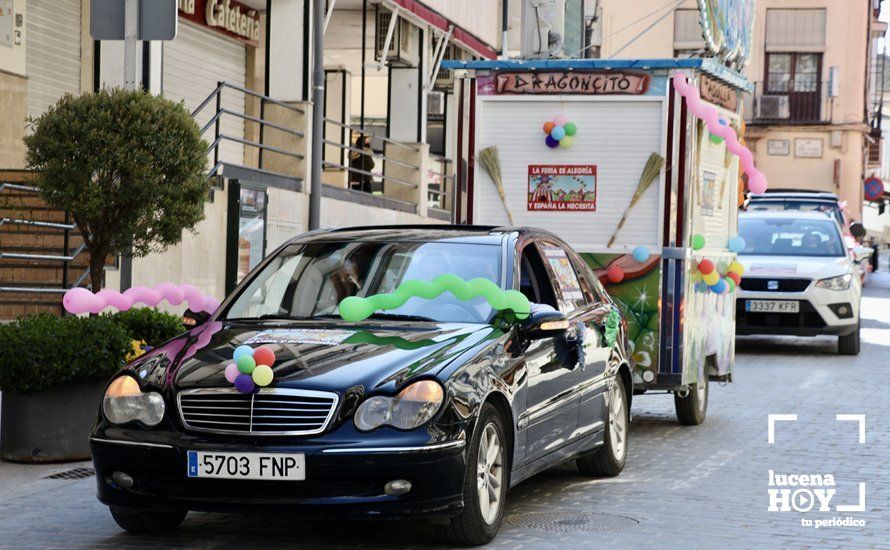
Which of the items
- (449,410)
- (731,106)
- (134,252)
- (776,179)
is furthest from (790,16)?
(449,410)

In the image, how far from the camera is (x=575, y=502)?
8531mm

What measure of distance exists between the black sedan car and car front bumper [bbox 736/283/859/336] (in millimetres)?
11803

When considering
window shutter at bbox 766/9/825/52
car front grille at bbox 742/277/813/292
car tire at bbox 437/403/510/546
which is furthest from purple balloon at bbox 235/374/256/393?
window shutter at bbox 766/9/825/52

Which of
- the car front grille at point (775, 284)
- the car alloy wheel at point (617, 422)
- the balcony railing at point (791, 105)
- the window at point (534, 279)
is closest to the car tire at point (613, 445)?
the car alloy wheel at point (617, 422)

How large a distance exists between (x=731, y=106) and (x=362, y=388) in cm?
700

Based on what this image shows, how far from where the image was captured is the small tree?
10219 millimetres

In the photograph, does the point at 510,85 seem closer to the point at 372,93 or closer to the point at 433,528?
the point at 433,528

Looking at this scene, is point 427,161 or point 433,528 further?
point 427,161

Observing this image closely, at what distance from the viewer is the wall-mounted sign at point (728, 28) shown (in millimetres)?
13438

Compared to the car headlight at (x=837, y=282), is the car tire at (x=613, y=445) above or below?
below

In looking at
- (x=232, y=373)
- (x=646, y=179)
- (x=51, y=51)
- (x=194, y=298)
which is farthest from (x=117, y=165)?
(x=51, y=51)

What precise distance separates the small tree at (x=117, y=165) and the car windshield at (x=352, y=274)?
2194mm

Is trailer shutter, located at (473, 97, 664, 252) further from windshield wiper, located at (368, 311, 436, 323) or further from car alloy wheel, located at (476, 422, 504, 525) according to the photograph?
car alloy wheel, located at (476, 422, 504, 525)

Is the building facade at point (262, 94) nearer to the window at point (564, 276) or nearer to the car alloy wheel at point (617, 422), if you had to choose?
the window at point (564, 276)
